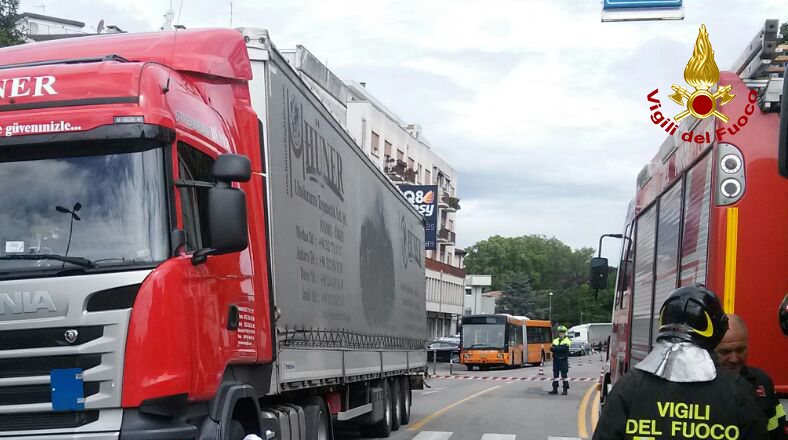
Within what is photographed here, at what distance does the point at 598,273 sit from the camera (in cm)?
1302

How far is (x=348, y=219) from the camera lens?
12.1 meters

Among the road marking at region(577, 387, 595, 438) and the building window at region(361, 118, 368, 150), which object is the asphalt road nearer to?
the road marking at region(577, 387, 595, 438)

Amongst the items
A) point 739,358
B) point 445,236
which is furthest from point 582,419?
point 445,236

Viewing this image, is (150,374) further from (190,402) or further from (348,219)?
(348,219)

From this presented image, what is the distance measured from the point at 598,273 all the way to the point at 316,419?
15.4 ft

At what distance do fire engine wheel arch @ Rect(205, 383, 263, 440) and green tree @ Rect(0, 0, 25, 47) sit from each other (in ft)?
123

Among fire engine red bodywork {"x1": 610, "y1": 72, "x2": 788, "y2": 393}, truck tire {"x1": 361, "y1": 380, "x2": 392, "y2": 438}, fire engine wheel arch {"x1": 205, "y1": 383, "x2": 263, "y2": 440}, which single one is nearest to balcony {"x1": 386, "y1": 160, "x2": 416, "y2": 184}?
truck tire {"x1": 361, "y1": 380, "x2": 392, "y2": 438}

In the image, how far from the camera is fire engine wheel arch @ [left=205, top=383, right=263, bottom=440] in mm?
6605

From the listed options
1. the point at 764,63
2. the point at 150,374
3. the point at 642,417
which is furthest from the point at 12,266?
the point at 764,63

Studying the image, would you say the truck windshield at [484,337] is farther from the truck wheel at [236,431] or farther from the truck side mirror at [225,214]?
the truck side mirror at [225,214]

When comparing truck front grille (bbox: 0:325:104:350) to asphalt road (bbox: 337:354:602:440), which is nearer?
truck front grille (bbox: 0:325:104:350)

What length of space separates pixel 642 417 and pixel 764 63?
386cm

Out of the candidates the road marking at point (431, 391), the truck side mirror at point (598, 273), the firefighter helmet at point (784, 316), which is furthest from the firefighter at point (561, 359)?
the firefighter helmet at point (784, 316)

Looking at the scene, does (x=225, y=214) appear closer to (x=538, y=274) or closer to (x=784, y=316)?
(x=784, y=316)
